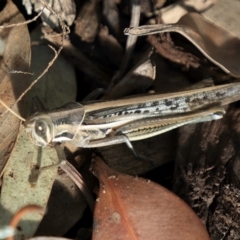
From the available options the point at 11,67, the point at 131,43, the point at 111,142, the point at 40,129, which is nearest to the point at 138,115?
the point at 111,142

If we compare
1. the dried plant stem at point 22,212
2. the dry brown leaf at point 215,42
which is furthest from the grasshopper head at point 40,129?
the dry brown leaf at point 215,42

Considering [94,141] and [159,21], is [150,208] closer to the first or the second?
[94,141]

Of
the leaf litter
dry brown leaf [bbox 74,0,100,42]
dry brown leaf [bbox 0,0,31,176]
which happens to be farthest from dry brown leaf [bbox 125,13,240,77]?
dry brown leaf [bbox 0,0,31,176]

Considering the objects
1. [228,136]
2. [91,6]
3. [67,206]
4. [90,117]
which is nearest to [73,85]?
[90,117]

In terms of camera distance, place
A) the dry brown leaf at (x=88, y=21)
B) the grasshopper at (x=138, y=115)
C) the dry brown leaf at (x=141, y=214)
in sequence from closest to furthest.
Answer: the dry brown leaf at (x=141, y=214)
the grasshopper at (x=138, y=115)
the dry brown leaf at (x=88, y=21)

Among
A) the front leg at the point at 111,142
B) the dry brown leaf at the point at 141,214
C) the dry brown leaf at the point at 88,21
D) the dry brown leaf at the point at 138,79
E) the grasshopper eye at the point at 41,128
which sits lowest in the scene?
A: the dry brown leaf at the point at 141,214

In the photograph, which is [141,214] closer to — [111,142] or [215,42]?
[111,142]

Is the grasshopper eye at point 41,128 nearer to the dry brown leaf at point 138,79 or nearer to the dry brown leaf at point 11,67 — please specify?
the dry brown leaf at point 11,67
